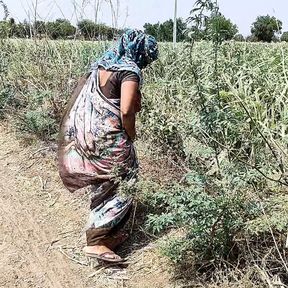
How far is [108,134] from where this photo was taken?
153 inches

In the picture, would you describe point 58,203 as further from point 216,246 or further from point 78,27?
point 78,27

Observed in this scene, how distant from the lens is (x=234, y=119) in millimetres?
3520

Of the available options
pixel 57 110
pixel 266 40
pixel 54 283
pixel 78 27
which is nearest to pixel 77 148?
pixel 54 283

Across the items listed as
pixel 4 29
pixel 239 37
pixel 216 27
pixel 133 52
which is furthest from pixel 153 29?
pixel 216 27

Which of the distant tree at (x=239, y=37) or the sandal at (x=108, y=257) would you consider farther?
the distant tree at (x=239, y=37)

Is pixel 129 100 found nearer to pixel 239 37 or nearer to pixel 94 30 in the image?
pixel 239 37

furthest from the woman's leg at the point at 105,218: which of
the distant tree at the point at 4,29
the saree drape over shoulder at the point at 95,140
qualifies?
the distant tree at the point at 4,29

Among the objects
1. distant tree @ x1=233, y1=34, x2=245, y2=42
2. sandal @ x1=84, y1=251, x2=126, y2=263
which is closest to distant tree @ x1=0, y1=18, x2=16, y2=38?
distant tree @ x1=233, y1=34, x2=245, y2=42

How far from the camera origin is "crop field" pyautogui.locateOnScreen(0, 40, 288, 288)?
3227 mm

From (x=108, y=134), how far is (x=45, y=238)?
1.04m

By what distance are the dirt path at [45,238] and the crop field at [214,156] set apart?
0.23 metres

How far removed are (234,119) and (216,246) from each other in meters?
0.77

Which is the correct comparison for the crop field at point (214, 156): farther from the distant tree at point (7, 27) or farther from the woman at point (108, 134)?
the distant tree at point (7, 27)

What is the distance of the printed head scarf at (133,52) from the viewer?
379 cm
